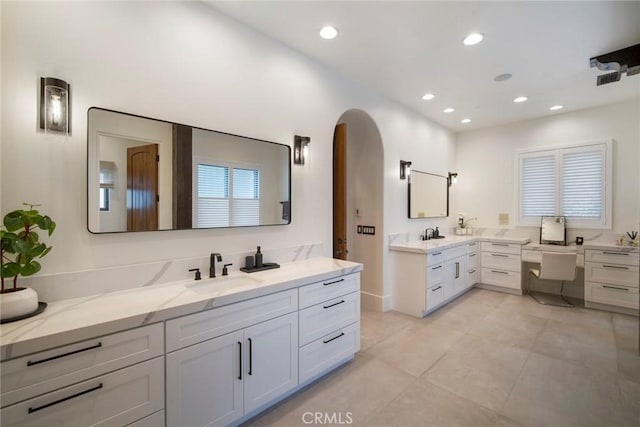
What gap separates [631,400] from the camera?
199 centimetres

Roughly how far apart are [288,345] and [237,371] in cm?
39

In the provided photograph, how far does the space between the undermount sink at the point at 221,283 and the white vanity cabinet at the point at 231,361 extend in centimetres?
21

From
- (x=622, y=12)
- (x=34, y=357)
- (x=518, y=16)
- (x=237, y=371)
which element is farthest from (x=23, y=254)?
(x=622, y=12)

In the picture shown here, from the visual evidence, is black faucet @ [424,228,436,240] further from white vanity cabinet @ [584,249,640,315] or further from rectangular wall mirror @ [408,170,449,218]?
white vanity cabinet @ [584,249,640,315]

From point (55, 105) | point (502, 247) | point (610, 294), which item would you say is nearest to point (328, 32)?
point (55, 105)

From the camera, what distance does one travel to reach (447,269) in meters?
3.90

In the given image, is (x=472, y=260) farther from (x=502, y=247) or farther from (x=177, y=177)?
(x=177, y=177)

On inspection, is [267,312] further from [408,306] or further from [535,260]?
[535,260]

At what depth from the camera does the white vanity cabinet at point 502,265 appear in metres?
4.44

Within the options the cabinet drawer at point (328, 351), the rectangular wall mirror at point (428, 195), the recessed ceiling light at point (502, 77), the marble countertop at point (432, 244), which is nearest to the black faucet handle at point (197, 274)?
the cabinet drawer at point (328, 351)

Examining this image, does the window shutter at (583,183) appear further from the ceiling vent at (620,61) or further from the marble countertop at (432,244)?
the ceiling vent at (620,61)

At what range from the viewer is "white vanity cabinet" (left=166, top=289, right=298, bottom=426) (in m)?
1.46

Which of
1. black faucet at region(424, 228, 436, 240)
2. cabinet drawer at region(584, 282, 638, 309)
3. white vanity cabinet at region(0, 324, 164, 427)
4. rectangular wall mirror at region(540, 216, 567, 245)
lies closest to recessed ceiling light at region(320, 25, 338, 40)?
white vanity cabinet at region(0, 324, 164, 427)

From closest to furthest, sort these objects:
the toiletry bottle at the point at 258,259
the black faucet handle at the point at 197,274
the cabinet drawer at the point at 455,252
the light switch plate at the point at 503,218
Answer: the black faucet handle at the point at 197,274 < the toiletry bottle at the point at 258,259 < the cabinet drawer at the point at 455,252 < the light switch plate at the point at 503,218
